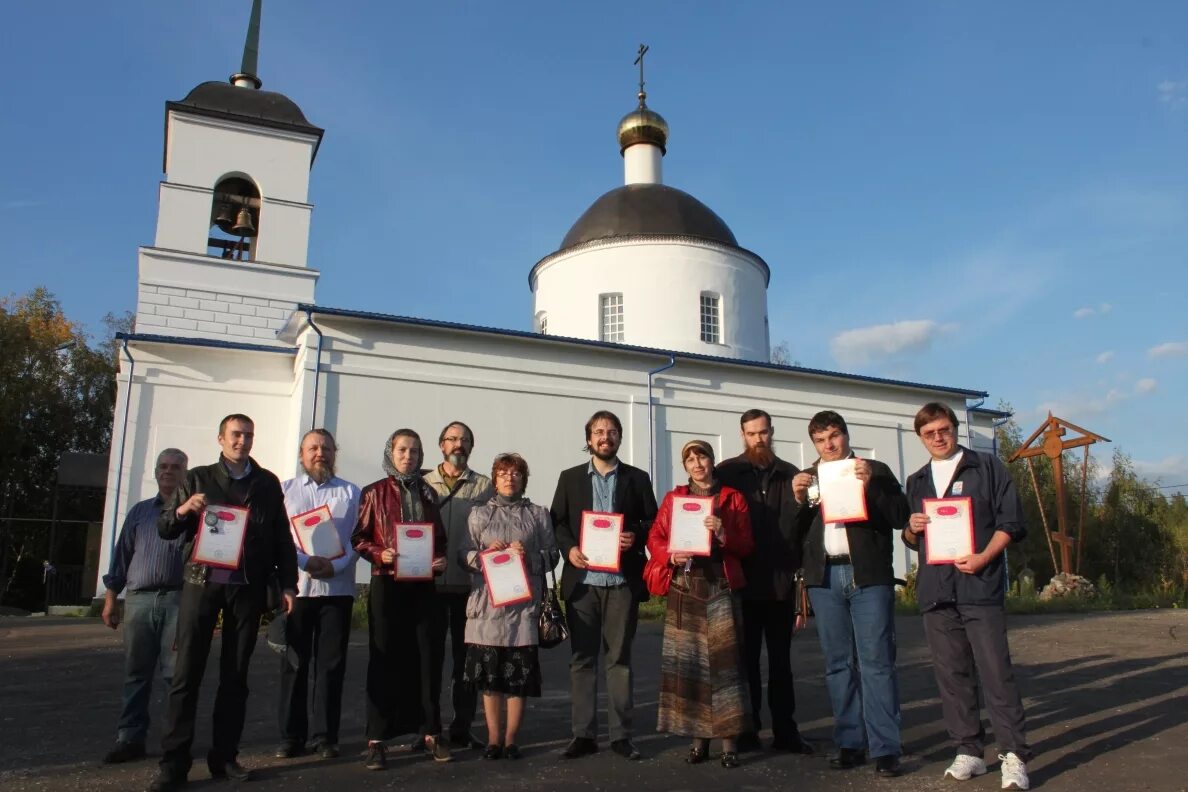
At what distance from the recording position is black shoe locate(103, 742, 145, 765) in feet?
17.2

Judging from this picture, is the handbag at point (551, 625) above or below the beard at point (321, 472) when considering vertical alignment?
below

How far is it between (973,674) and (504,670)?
267 cm

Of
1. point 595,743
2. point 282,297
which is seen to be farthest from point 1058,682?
point 282,297

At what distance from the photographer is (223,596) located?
5047 mm

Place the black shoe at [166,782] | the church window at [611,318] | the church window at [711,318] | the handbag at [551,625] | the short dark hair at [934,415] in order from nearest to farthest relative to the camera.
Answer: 1. the black shoe at [166,782]
2. the short dark hair at [934,415]
3. the handbag at [551,625]
4. the church window at [611,318]
5. the church window at [711,318]

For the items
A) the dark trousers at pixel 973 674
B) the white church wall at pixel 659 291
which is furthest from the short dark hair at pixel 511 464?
the white church wall at pixel 659 291

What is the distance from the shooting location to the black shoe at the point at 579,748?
539 cm

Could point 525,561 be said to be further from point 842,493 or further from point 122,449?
point 122,449

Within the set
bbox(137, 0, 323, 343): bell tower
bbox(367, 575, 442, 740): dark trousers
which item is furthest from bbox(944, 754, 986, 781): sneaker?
bbox(137, 0, 323, 343): bell tower

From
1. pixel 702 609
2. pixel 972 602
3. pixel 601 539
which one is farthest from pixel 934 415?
pixel 601 539

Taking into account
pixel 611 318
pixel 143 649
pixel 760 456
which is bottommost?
pixel 143 649

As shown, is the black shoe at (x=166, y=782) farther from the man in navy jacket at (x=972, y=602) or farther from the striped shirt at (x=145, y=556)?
the man in navy jacket at (x=972, y=602)

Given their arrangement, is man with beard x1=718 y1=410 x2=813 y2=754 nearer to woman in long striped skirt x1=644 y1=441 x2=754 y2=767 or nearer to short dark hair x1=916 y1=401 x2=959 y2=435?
woman in long striped skirt x1=644 y1=441 x2=754 y2=767

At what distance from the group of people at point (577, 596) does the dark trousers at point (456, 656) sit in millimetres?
16
